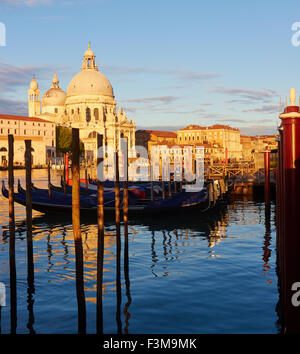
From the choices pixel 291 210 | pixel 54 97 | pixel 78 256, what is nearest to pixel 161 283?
pixel 78 256

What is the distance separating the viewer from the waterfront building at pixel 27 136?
7504cm

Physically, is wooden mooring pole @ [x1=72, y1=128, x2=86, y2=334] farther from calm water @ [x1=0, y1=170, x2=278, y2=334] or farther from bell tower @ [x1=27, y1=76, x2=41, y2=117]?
bell tower @ [x1=27, y1=76, x2=41, y2=117]

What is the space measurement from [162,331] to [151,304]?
1233 millimetres

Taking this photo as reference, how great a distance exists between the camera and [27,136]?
80188 millimetres

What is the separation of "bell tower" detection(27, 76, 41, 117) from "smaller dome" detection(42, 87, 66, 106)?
5.77 ft

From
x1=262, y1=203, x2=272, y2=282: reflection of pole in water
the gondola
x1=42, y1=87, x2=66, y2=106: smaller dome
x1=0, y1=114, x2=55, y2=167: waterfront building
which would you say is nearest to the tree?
x1=0, y1=114, x2=55, y2=167: waterfront building

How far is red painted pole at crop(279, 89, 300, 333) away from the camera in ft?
15.0

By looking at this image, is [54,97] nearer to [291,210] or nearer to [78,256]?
[78,256]

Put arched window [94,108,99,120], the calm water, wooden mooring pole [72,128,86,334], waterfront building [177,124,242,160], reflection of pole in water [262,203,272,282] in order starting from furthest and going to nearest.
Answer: waterfront building [177,124,242,160] → arched window [94,108,99,120] → reflection of pole in water [262,203,272,282] → the calm water → wooden mooring pole [72,128,86,334]

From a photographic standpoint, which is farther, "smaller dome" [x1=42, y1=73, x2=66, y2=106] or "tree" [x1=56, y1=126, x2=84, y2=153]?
"smaller dome" [x1=42, y1=73, x2=66, y2=106]

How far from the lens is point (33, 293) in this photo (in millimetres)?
8820

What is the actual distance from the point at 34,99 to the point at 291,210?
108459 mm
